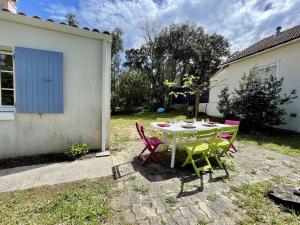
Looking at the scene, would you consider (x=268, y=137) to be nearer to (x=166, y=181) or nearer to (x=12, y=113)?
(x=166, y=181)

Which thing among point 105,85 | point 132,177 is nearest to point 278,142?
point 132,177

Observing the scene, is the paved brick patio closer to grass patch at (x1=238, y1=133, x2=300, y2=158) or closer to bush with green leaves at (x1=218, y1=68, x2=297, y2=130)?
grass patch at (x1=238, y1=133, x2=300, y2=158)

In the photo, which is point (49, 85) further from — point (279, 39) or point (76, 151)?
point (279, 39)

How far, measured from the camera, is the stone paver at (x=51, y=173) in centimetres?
346

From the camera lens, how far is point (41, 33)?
14.7 feet

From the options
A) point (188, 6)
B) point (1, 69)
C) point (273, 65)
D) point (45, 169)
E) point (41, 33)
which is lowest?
point (45, 169)

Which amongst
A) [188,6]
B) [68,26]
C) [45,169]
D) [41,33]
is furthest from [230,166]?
[188,6]

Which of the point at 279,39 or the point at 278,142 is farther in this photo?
the point at 279,39

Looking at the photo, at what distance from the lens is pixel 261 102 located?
8.34 meters

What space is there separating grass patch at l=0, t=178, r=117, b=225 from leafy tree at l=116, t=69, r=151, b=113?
13.1 m

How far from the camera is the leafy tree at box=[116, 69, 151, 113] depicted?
53.2 ft

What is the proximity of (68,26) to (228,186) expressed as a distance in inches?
208

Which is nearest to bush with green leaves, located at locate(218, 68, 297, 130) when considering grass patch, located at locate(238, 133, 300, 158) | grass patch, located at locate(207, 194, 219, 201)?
grass patch, located at locate(238, 133, 300, 158)

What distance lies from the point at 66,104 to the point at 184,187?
3.74 meters
